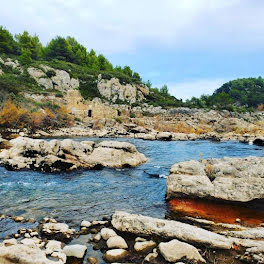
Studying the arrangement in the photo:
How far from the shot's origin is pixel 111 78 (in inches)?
3342

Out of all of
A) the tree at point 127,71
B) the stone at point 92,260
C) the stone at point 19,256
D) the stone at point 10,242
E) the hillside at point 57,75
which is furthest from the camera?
the tree at point 127,71

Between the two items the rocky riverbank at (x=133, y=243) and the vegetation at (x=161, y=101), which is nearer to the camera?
the rocky riverbank at (x=133, y=243)

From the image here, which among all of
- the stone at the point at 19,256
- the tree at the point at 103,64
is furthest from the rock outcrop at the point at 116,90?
the stone at the point at 19,256

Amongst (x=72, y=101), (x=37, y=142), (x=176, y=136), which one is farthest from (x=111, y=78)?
(x=37, y=142)

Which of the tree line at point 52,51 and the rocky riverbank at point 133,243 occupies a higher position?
the tree line at point 52,51

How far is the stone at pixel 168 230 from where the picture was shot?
652cm

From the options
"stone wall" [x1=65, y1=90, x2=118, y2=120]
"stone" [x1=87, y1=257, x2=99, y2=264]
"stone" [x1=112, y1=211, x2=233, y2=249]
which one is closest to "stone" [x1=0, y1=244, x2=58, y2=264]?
"stone" [x1=87, y1=257, x2=99, y2=264]

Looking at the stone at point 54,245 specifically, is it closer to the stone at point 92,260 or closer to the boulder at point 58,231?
the boulder at point 58,231

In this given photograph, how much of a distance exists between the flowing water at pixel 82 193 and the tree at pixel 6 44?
8682cm

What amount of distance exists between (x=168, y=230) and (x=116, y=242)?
157 cm

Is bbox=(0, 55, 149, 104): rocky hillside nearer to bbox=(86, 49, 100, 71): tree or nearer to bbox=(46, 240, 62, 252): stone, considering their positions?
bbox=(86, 49, 100, 71): tree

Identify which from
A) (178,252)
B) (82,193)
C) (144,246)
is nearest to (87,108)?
(82,193)

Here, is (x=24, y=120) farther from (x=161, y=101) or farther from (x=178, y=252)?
(x=161, y=101)

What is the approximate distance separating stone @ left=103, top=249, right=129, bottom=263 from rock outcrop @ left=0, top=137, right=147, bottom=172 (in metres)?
11.4
